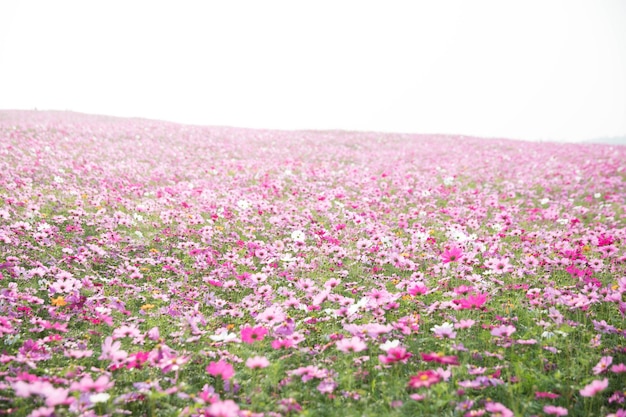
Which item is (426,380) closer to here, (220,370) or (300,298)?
(220,370)

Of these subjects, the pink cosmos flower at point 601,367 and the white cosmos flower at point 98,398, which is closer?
the white cosmos flower at point 98,398

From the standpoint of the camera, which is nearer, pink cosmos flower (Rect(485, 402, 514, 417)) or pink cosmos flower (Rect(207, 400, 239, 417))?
pink cosmos flower (Rect(207, 400, 239, 417))

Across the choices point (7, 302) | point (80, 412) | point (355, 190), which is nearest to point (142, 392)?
point (80, 412)

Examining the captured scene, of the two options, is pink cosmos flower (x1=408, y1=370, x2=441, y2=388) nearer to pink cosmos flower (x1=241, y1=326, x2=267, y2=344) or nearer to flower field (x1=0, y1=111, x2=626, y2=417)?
flower field (x1=0, y1=111, x2=626, y2=417)

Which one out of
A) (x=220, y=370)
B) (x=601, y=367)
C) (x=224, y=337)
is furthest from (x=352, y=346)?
(x=601, y=367)

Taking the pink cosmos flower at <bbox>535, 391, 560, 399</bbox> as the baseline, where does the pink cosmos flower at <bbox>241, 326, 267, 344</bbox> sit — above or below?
above

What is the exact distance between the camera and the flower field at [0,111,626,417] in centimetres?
267

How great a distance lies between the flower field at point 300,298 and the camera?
267 cm

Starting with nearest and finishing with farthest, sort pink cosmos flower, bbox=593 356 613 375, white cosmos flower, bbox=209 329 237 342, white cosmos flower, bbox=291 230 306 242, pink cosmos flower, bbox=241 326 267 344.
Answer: pink cosmos flower, bbox=593 356 613 375 < pink cosmos flower, bbox=241 326 267 344 < white cosmos flower, bbox=209 329 237 342 < white cosmos flower, bbox=291 230 306 242

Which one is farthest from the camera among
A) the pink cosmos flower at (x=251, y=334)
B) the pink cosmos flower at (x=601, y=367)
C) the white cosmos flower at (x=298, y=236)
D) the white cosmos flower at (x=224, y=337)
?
the white cosmos flower at (x=298, y=236)

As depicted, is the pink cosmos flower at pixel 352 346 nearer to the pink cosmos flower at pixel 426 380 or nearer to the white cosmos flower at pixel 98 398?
the pink cosmos flower at pixel 426 380

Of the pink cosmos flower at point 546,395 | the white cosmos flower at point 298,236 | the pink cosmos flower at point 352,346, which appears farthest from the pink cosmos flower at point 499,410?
the white cosmos flower at point 298,236

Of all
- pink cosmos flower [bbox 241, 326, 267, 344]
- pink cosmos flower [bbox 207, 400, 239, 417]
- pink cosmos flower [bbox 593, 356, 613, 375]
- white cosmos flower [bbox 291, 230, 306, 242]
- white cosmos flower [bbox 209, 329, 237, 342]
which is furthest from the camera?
white cosmos flower [bbox 291, 230, 306, 242]

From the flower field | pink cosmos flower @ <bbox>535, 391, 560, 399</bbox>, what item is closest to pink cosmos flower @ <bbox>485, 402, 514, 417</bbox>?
the flower field
